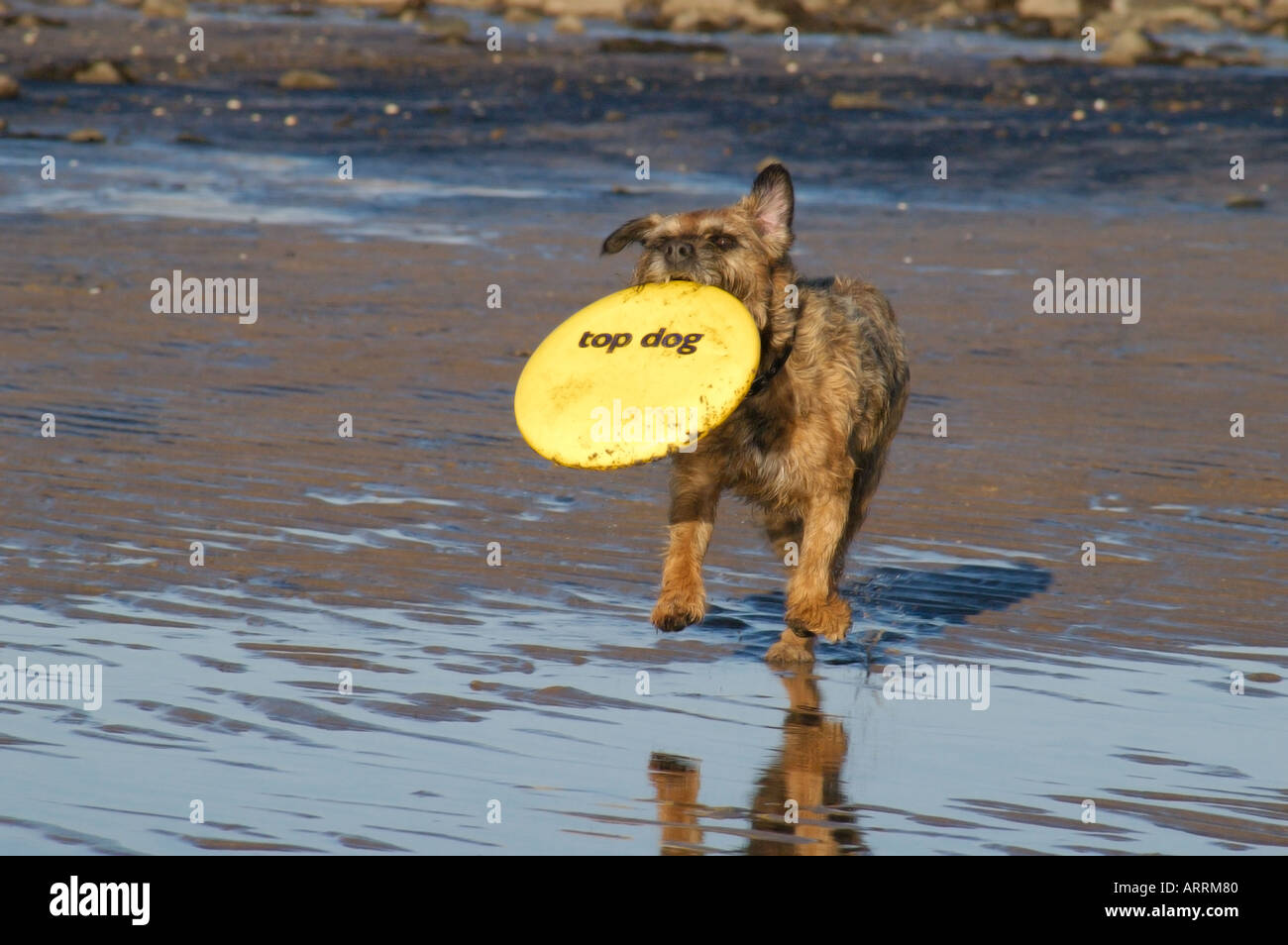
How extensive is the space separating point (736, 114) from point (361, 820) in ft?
81.4

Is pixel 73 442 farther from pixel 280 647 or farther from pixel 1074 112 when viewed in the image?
pixel 1074 112

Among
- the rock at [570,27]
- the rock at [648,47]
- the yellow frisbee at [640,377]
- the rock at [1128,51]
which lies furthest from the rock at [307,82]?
the yellow frisbee at [640,377]

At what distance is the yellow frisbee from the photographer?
7711 millimetres

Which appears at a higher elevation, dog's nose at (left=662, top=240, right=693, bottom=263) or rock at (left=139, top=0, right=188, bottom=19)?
rock at (left=139, top=0, right=188, bottom=19)

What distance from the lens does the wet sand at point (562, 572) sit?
6.27m

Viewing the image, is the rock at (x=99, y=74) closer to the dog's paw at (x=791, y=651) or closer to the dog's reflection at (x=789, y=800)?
the dog's paw at (x=791, y=651)

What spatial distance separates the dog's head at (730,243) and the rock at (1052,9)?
4688cm

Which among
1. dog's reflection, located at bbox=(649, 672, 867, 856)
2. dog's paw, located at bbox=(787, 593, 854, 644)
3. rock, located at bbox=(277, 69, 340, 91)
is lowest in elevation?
dog's reflection, located at bbox=(649, 672, 867, 856)

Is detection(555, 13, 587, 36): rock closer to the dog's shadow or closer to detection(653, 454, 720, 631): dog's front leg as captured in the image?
the dog's shadow

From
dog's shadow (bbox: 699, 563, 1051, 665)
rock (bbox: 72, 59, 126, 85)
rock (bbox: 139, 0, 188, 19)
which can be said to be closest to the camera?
dog's shadow (bbox: 699, 563, 1051, 665)

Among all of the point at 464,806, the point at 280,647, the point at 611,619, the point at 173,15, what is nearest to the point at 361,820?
the point at 464,806

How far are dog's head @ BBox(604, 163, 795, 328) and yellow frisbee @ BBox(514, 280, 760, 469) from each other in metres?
0.08

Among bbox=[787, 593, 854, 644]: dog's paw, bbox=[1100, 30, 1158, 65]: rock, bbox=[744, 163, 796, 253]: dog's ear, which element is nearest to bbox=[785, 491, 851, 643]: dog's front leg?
bbox=[787, 593, 854, 644]: dog's paw

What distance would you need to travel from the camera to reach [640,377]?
807 centimetres
